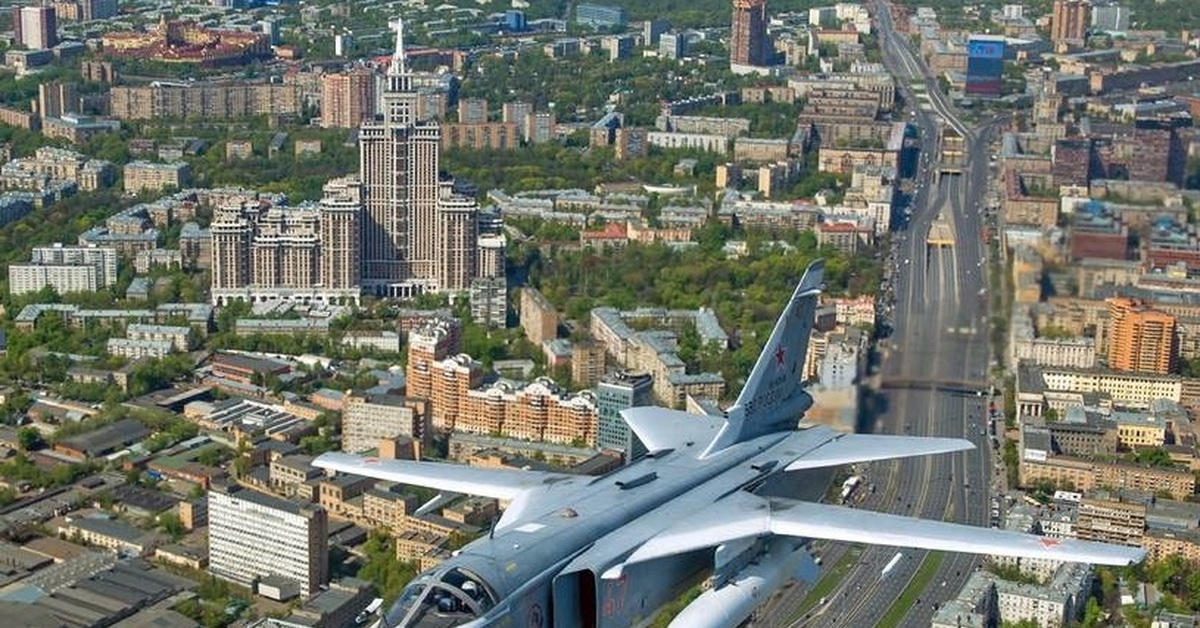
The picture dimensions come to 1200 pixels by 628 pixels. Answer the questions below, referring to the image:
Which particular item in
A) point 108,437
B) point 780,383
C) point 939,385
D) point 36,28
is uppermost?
point 36,28

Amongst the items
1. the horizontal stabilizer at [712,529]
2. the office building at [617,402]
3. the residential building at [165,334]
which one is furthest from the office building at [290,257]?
the horizontal stabilizer at [712,529]

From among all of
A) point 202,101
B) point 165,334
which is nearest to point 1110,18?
point 202,101

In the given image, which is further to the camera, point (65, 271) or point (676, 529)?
point (65, 271)

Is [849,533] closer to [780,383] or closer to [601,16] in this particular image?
[780,383]

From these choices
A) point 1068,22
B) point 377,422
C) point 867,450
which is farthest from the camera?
point 1068,22

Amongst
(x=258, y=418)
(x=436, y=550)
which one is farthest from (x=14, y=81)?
(x=436, y=550)

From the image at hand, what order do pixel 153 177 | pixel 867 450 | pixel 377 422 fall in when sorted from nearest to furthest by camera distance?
1. pixel 867 450
2. pixel 377 422
3. pixel 153 177

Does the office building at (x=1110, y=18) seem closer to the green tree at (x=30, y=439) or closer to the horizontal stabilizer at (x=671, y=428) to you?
the green tree at (x=30, y=439)

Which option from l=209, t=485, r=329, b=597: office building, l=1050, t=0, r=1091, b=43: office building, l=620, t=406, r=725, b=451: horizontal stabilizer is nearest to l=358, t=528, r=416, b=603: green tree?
l=209, t=485, r=329, b=597: office building
